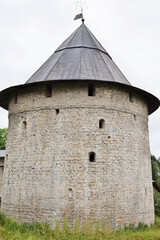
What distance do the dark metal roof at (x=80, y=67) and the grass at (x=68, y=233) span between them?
5.65m

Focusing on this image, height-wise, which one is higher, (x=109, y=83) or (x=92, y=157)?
(x=109, y=83)

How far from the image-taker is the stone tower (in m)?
9.91

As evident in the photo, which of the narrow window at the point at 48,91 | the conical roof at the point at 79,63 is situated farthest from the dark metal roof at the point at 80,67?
the narrow window at the point at 48,91

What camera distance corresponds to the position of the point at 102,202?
9.86 m

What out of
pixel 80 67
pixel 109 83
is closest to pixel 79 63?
pixel 80 67

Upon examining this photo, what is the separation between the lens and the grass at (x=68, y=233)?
9.00m

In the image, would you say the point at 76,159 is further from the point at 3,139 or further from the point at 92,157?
the point at 3,139

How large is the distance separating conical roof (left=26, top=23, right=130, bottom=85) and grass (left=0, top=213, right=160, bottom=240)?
5.77 meters

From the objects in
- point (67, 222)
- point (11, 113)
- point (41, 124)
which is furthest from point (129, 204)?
point (11, 113)

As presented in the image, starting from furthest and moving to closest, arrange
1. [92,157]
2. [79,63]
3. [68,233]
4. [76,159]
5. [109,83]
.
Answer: [79,63]
[109,83]
[92,157]
[76,159]
[68,233]

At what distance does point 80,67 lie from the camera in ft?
37.4

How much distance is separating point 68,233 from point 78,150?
119 inches

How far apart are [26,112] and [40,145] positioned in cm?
172

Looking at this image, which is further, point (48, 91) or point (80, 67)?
point (80, 67)
